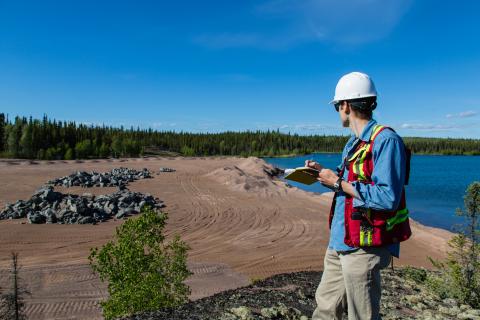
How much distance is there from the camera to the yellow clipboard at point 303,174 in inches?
120

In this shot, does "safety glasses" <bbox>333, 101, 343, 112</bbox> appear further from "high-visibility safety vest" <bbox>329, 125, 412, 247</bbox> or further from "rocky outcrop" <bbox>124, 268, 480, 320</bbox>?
"rocky outcrop" <bbox>124, 268, 480, 320</bbox>

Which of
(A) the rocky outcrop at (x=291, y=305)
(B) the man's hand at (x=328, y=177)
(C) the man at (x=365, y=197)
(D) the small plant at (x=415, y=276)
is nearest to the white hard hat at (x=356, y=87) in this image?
(C) the man at (x=365, y=197)

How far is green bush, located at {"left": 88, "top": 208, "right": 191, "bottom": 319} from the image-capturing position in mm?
6289

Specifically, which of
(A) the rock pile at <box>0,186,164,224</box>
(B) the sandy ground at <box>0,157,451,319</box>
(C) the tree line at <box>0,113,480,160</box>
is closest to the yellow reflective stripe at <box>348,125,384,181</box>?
(B) the sandy ground at <box>0,157,451,319</box>

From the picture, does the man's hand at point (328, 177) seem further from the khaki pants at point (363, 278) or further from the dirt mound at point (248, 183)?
the dirt mound at point (248, 183)

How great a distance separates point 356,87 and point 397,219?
98 cm

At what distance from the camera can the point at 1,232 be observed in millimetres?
17625

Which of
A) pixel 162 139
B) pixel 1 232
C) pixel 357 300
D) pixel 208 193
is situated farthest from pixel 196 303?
pixel 162 139

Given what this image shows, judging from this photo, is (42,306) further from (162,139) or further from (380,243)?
(162,139)

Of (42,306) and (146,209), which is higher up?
(146,209)

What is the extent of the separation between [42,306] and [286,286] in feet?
21.4

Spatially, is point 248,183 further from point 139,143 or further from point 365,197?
point 139,143

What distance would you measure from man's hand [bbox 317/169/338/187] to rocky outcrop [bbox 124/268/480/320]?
2.78 m

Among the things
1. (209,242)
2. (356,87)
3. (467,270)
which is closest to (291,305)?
(467,270)
